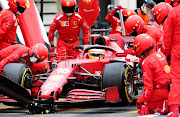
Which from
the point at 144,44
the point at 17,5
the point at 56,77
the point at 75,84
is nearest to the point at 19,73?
the point at 56,77

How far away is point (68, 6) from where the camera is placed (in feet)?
34.7

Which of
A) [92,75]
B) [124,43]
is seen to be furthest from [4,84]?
[124,43]

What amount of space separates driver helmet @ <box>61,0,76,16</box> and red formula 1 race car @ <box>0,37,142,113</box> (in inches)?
89.1

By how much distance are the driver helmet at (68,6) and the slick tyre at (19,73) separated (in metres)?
2.87

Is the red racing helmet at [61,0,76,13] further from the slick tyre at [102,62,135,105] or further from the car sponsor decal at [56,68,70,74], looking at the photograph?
the slick tyre at [102,62,135,105]

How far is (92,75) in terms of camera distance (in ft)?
A: 25.5

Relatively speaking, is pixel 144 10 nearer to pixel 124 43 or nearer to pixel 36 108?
pixel 124 43

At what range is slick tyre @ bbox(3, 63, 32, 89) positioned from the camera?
783cm

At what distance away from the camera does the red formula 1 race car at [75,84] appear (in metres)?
7.04

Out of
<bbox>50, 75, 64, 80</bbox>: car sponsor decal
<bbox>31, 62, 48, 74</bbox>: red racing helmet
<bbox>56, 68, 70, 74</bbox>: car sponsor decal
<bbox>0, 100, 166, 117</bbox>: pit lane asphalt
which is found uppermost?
<bbox>56, 68, 70, 74</bbox>: car sponsor decal

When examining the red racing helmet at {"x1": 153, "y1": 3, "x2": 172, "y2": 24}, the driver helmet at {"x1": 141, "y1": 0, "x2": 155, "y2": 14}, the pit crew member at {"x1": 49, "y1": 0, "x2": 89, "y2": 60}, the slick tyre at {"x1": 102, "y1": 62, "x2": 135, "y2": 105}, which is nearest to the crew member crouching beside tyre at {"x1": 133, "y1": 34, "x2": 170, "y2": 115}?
the slick tyre at {"x1": 102, "y1": 62, "x2": 135, "y2": 105}

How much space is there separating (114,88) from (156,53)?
1.21m

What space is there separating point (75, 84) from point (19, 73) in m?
1.02

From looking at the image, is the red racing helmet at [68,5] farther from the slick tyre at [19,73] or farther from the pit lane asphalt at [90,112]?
the pit lane asphalt at [90,112]
